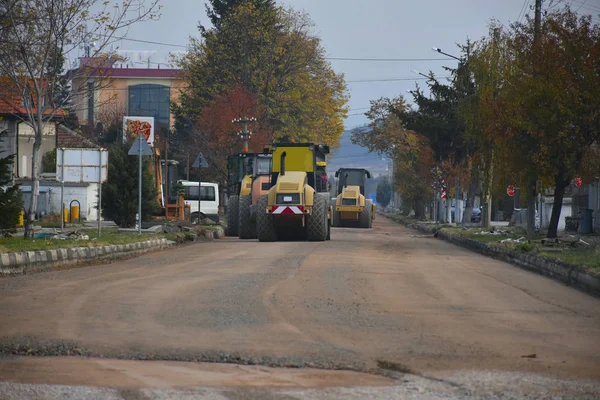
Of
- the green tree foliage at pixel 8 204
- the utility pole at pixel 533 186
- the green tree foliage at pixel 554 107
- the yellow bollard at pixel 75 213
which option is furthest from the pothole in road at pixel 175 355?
the yellow bollard at pixel 75 213

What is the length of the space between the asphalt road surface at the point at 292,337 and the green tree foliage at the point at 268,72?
48252 millimetres

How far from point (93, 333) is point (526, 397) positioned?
4.00 m

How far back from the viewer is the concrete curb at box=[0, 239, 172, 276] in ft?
52.8

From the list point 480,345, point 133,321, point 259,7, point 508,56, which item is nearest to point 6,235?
point 133,321

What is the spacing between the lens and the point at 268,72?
64125 millimetres

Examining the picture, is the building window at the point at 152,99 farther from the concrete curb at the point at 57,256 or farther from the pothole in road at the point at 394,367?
the pothole in road at the point at 394,367

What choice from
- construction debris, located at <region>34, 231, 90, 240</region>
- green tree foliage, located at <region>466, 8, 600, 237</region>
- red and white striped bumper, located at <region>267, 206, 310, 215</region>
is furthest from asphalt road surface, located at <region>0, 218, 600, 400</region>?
green tree foliage, located at <region>466, 8, 600, 237</region>

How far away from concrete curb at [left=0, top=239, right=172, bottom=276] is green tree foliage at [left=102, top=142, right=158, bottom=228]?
7.99m

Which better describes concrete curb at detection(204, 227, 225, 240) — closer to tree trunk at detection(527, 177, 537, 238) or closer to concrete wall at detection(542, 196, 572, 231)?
tree trunk at detection(527, 177, 537, 238)

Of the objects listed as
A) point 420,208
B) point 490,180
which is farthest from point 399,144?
point 490,180

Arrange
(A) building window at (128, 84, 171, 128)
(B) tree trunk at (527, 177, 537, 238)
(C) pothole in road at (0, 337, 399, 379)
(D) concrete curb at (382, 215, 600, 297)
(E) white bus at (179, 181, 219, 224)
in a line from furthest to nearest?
(A) building window at (128, 84, 171, 128)
(E) white bus at (179, 181, 219, 224)
(B) tree trunk at (527, 177, 537, 238)
(D) concrete curb at (382, 215, 600, 297)
(C) pothole in road at (0, 337, 399, 379)

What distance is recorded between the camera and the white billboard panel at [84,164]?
77.3 feet

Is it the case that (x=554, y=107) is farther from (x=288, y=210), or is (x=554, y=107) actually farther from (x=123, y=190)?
(x=123, y=190)

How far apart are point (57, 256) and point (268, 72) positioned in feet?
155
